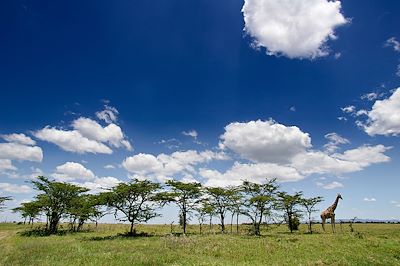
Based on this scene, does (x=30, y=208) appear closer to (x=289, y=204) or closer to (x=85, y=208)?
(x=85, y=208)

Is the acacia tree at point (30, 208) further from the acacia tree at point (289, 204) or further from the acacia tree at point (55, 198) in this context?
the acacia tree at point (289, 204)

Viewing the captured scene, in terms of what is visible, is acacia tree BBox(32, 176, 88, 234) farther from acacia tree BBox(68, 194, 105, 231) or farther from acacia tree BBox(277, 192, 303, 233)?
acacia tree BBox(277, 192, 303, 233)

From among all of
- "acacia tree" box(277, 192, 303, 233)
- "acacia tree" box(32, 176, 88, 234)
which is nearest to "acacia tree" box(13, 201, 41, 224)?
"acacia tree" box(32, 176, 88, 234)

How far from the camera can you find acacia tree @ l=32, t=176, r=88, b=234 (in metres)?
58.9

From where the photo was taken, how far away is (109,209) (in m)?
47.0

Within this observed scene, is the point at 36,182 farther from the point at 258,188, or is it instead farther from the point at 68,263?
the point at 68,263

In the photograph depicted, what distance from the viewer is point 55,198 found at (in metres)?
59.9

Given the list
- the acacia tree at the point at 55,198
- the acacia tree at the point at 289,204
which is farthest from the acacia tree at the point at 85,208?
the acacia tree at the point at 289,204

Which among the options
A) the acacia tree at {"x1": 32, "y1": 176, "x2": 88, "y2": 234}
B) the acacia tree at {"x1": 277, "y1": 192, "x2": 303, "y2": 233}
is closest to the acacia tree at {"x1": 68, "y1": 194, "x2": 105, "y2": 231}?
the acacia tree at {"x1": 32, "y1": 176, "x2": 88, "y2": 234}

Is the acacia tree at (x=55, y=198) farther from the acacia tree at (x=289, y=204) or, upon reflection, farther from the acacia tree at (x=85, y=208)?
the acacia tree at (x=289, y=204)

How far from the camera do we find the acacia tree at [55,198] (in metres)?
58.9

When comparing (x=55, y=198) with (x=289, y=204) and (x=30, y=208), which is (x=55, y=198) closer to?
(x=30, y=208)

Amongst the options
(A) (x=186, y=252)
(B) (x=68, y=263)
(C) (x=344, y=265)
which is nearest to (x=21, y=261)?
(B) (x=68, y=263)

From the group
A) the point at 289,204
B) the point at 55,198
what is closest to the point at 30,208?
the point at 55,198
